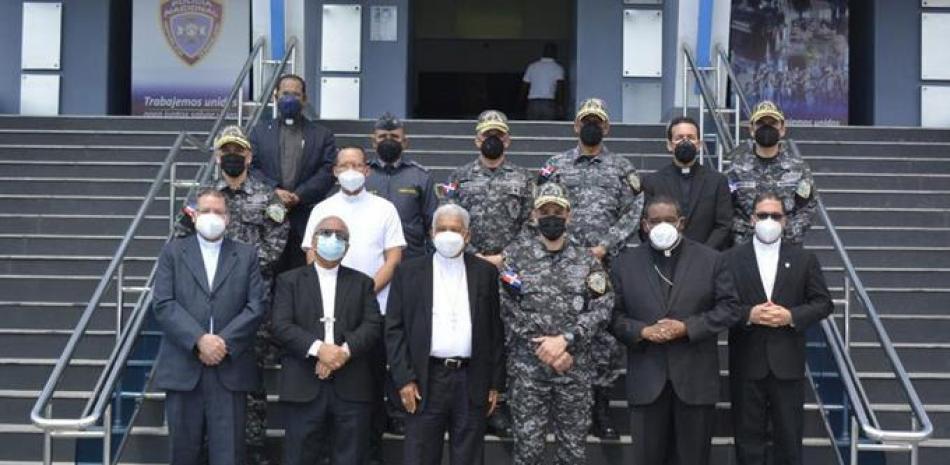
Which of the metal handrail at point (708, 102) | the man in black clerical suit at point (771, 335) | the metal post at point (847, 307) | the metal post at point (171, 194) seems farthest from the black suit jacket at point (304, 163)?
the metal post at point (847, 307)

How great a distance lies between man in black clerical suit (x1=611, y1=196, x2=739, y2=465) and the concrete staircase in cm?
69

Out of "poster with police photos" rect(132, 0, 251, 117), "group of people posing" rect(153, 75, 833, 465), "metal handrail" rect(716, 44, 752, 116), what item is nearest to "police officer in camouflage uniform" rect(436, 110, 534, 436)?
"group of people posing" rect(153, 75, 833, 465)

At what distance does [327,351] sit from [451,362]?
0.69 metres

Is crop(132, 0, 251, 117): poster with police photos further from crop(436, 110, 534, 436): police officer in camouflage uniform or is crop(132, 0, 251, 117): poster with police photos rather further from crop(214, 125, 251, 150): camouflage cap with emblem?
crop(436, 110, 534, 436): police officer in camouflage uniform

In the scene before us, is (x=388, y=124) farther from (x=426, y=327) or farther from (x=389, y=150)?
(x=426, y=327)

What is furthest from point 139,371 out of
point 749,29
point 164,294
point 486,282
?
point 749,29

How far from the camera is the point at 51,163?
12.1m

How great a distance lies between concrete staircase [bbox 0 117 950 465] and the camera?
315 inches

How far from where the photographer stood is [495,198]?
7539 millimetres

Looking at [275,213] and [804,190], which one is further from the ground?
[804,190]

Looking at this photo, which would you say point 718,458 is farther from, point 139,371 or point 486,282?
point 139,371

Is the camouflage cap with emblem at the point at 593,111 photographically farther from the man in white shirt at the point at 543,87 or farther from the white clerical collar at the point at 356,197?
the man in white shirt at the point at 543,87

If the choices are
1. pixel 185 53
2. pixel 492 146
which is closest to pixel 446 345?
pixel 492 146

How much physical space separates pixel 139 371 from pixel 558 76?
8977 millimetres
